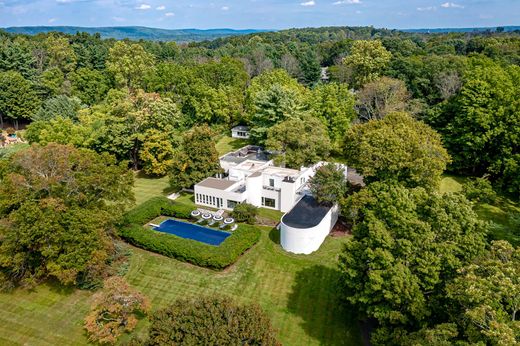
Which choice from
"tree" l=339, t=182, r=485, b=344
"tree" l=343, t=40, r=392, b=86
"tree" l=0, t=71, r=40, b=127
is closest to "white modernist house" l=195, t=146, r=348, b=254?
"tree" l=339, t=182, r=485, b=344

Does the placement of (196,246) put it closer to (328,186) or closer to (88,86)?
(328,186)

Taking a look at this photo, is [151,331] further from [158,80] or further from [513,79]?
[158,80]

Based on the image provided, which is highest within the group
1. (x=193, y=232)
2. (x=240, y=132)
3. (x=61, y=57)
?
(x=61, y=57)

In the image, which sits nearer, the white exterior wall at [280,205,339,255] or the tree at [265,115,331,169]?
the white exterior wall at [280,205,339,255]

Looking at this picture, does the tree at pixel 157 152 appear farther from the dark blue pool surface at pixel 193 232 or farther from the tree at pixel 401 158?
the tree at pixel 401 158

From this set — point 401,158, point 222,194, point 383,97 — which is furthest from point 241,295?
point 383,97

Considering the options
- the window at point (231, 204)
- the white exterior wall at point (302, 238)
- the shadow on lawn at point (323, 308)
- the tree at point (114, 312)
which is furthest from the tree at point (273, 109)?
the tree at point (114, 312)

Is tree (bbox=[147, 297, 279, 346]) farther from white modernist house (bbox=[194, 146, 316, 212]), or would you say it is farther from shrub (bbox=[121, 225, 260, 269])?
white modernist house (bbox=[194, 146, 316, 212])
